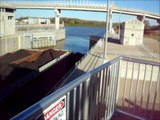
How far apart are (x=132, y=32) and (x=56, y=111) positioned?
2951 cm

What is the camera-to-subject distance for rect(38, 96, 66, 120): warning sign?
6.44 feet

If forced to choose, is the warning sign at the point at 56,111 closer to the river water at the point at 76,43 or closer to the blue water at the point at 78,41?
the river water at the point at 76,43

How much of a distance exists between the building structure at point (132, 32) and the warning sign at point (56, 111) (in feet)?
93.8

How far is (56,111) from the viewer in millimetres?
2125

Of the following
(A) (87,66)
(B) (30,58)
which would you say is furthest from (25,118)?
(B) (30,58)

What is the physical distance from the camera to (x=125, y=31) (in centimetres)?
3042

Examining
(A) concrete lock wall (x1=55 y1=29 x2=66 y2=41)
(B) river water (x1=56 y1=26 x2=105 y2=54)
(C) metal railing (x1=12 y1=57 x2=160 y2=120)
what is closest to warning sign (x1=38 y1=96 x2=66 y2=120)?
(C) metal railing (x1=12 y1=57 x2=160 y2=120)

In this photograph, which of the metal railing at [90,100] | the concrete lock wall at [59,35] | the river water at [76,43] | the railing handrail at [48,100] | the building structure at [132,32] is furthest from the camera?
the concrete lock wall at [59,35]

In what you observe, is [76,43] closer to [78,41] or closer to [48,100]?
[78,41]

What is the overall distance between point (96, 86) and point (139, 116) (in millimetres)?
1624

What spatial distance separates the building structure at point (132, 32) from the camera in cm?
2988

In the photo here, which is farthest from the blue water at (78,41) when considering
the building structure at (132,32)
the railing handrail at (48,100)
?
the railing handrail at (48,100)

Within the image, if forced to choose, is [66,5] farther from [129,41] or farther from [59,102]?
[59,102]

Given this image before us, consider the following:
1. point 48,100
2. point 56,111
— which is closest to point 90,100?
point 56,111
